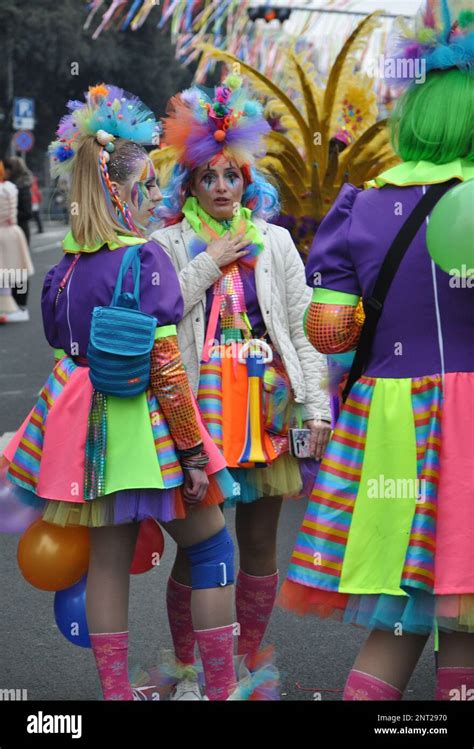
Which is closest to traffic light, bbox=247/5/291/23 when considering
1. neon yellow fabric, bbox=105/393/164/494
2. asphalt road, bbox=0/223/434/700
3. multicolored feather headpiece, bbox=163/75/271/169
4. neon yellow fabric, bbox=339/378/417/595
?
asphalt road, bbox=0/223/434/700

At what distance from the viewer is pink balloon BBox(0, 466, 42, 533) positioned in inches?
154

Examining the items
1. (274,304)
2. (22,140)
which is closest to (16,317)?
(274,304)

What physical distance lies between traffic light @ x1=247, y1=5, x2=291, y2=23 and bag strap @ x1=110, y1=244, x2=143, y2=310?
21952 millimetres

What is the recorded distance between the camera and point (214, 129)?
4.39m

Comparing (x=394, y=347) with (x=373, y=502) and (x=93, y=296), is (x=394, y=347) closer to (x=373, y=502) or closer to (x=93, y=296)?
(x=373, y=502)

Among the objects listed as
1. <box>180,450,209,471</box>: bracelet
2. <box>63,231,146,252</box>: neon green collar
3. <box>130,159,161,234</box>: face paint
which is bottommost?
<box>180,450,209,471</box>: bracelet

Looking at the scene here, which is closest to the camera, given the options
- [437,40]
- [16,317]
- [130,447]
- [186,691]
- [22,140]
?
[437,40]

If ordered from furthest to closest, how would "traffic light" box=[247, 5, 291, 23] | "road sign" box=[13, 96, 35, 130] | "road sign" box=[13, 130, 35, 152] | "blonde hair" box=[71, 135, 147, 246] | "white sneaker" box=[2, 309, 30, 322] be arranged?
"road sign" box=[13, 96, 35, 130], "road sign" box=[13, 130, 35, 152], "traffic light" box=[247, 5, 291, 23], "white sneaker" box=[2, 309, 30, 322], "blonde hair" box=[71, 135, 147, 246]

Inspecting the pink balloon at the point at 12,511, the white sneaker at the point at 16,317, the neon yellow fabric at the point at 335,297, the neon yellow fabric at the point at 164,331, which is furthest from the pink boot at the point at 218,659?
the white sneaker at the point at 16,317

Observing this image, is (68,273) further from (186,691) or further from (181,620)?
(186,691)

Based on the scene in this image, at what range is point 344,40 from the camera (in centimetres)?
841

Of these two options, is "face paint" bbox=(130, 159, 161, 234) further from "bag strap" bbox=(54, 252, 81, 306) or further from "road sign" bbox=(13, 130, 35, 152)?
"road sign" bbox=(13, 130, 35, 152)

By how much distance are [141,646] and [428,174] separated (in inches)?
95.1
